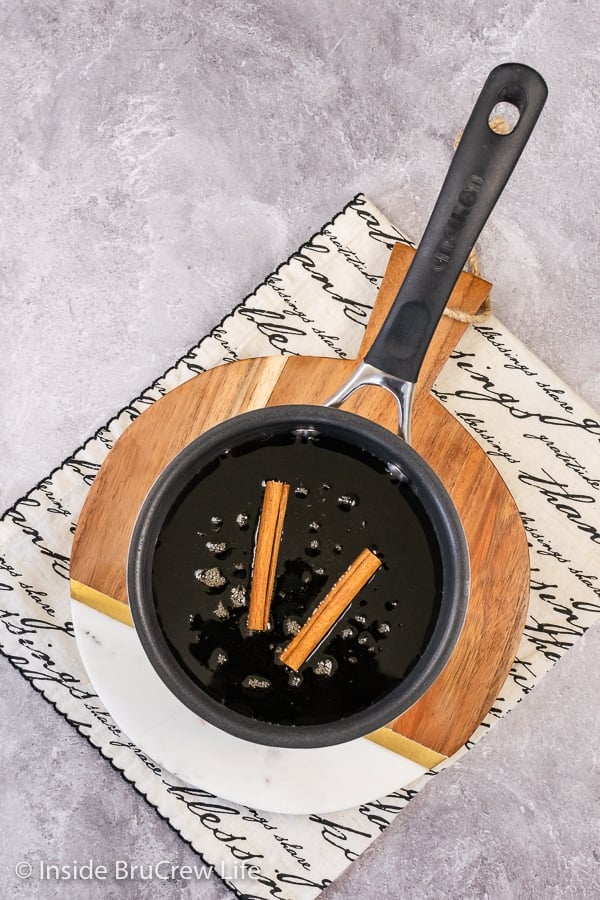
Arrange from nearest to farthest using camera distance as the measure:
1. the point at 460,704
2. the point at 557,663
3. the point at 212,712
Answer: the point at 212,712 < the point at 460,704 < the point at 557,663

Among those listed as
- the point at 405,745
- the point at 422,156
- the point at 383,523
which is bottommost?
the point at 405,745

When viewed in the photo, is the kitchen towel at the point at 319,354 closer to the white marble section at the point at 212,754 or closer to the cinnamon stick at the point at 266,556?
the white marble section at the point at 212,754

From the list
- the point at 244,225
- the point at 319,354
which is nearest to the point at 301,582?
the point at 319,354

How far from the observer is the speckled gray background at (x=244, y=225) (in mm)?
1219

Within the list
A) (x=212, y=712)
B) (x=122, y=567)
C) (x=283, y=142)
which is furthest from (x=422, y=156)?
(x=212, y=712)

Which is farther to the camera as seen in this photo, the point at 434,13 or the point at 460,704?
the point at 434,13

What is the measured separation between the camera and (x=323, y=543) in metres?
0.88

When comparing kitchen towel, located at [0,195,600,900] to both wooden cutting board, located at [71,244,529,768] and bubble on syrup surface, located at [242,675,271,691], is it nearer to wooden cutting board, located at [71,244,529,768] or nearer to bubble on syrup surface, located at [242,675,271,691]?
wooden cutting board, located at [71,244,529,768]

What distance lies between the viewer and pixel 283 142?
1.27 meters

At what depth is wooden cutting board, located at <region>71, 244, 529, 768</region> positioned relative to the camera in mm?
962

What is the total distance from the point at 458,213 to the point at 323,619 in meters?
0.46

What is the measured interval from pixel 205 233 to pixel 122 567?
0.56 m

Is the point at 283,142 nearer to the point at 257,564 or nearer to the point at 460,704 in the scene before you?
the point at 257,564

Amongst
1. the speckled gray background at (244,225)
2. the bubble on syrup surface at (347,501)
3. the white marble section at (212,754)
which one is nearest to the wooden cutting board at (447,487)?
the white marble section at (212,754)
